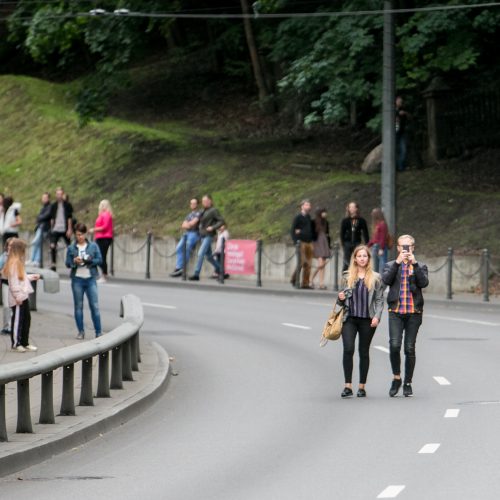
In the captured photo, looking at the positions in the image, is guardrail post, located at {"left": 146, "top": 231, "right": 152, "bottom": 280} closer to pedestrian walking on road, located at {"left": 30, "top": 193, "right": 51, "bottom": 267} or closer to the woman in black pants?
pedestrian walking on road, located at {"left": 30, "top": 193, "right": 51, "bottom": 267}

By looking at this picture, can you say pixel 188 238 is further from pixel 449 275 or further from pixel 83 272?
pixel 83 272

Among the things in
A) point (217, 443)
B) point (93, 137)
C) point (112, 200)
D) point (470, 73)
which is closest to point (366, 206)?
point (470, 73)

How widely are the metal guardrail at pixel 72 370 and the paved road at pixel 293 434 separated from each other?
1.69 feet

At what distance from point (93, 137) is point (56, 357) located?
124ft

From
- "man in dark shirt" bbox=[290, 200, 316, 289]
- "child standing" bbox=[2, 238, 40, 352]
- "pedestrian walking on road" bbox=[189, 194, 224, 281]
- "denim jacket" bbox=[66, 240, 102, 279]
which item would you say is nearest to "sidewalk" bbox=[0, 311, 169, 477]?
"child standing" bbox=[2, 238, 40, 352]

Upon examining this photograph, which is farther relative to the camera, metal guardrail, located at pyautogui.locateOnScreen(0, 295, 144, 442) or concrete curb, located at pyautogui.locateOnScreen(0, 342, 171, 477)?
metal guardrail, located at pyautogui.locateOnScreen(0, 295, 144, 442)

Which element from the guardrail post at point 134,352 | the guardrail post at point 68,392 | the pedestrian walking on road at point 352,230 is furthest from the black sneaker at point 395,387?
the pedestrian walking on road at point 352,230

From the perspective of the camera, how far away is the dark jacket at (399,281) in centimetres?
1574

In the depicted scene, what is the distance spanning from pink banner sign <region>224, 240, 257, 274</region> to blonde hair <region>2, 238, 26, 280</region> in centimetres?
1588

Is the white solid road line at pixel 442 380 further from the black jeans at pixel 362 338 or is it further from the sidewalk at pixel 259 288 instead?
the sidewalk at pixel 259 288

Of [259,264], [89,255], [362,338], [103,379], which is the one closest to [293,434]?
[103,379]

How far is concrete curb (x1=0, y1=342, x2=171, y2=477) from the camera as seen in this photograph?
1091 cm

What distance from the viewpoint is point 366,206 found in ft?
119

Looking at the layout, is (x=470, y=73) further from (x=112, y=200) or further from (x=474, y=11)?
(x=112, y=200)
